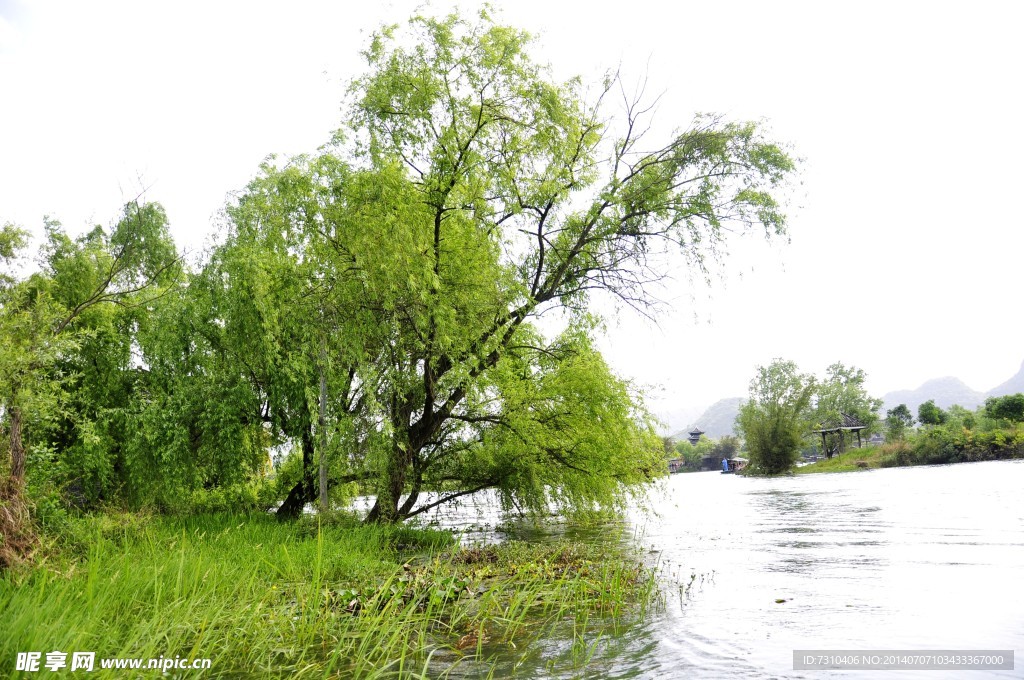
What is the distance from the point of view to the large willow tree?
45.7ft

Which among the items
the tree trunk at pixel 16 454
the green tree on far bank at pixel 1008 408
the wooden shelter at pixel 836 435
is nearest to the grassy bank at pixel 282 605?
the tree trunk at pixel 16 454

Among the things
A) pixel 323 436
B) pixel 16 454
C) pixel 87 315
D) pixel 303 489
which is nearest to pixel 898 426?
pixel 303 489

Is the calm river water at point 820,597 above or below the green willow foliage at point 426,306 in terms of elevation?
below

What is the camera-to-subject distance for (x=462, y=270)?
46.2ft

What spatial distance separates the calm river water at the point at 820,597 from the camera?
233 inches

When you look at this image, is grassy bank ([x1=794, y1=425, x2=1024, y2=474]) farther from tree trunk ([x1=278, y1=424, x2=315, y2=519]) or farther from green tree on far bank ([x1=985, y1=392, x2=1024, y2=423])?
tree trunk ([x1=278, y1=424, x2=315, y2=519])

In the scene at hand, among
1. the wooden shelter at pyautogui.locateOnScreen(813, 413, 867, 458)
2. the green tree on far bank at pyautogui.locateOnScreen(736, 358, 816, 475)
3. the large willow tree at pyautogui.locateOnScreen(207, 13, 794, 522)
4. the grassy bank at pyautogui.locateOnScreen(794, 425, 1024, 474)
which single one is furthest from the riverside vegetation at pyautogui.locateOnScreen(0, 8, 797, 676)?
the wooden shelter at pyautogui.locateOnScreen(813, 413, 867, 458)

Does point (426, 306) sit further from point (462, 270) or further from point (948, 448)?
point (948, 448)

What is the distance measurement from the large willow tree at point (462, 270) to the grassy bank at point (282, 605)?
Result: 171 inches

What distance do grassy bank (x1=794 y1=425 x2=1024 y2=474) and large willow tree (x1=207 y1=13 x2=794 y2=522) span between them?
44.9 meters

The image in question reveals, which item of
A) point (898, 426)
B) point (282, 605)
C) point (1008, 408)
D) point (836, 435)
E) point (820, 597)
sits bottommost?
point (820, 597)

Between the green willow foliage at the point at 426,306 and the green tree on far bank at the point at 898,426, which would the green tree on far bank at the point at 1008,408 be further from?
the green willow foliage at the point at 426,306

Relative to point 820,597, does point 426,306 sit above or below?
above

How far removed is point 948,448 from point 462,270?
52165 millimetres
